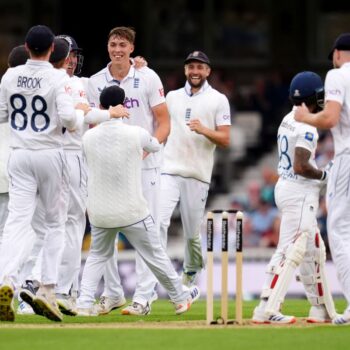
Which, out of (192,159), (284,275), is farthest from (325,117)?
(192,159)

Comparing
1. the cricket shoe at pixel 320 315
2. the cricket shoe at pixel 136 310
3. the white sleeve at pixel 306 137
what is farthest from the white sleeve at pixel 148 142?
the cricket shoe at pixel 320 315

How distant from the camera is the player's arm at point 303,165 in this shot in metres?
12.1

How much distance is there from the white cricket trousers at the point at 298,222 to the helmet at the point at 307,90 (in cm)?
73

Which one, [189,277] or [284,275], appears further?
[189,277]

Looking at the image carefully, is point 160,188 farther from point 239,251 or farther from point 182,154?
point 239,251

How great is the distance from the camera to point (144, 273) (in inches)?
544

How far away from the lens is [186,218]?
15039 millimetres

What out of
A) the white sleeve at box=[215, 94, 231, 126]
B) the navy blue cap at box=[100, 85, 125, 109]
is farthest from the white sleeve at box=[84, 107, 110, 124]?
the white sleeve at box=[215, 94, 231, 126]

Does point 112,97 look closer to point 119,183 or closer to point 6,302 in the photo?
point 119,183

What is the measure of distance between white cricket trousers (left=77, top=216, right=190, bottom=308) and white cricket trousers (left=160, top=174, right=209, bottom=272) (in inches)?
78.8

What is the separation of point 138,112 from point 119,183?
1.56 meters

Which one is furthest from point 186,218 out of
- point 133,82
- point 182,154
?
point 133,82

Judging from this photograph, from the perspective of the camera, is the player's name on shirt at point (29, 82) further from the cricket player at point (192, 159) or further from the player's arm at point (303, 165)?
the cricket player at point (192, 159)

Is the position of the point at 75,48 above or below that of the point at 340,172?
above
